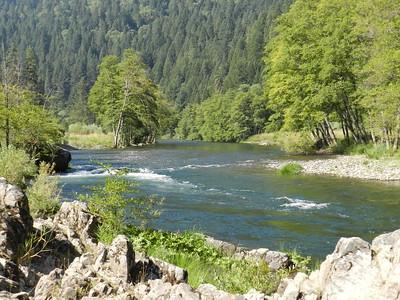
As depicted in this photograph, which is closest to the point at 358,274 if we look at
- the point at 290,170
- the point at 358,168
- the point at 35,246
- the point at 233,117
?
the point at 35,246

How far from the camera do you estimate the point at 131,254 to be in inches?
321

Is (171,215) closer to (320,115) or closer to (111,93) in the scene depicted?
(320,115)

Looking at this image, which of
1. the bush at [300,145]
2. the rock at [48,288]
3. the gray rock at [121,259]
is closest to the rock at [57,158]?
the bush at [300,145]

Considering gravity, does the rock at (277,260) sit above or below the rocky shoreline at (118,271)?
below

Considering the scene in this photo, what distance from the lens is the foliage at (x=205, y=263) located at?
9.35 metres

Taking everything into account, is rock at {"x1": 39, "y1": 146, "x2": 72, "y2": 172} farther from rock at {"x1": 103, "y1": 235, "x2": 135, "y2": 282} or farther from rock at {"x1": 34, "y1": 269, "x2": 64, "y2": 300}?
rock at {"x1": 34, "y1": 269, "x2": 64, "y2": 300}

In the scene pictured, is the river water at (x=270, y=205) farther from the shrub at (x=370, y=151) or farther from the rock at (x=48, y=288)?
the shrub at (x=370, y=151)

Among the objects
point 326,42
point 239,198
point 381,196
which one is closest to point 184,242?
point 239,198

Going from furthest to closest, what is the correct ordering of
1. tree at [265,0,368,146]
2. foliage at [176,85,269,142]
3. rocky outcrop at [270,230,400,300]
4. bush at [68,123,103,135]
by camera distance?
foliage at [176,85,269,142], bush at [68,123,103,135], tree at [265,0,368,146], rocky outcrop at [270,230,400,300]

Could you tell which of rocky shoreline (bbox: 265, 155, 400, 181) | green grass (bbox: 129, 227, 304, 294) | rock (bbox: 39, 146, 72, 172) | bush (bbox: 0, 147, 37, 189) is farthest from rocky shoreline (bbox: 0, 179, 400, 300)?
rock (bbox: 39, 146, 72, 172)

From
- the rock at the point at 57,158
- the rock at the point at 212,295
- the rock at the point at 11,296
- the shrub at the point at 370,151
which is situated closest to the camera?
the rock at the point at 11,296

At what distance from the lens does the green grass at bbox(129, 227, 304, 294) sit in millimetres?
9344

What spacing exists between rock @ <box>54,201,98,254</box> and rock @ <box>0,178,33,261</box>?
1.14m

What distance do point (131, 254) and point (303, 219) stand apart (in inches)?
449
